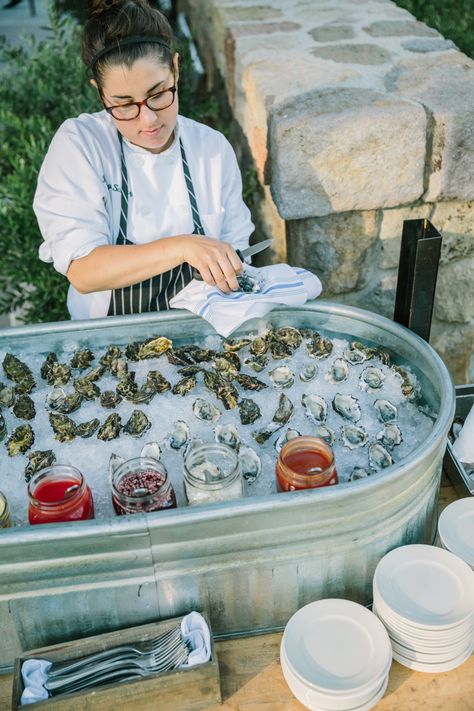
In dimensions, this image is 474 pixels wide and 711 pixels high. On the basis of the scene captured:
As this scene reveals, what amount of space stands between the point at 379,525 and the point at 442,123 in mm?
1599

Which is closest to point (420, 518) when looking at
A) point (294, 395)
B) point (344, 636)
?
point (344, 636)

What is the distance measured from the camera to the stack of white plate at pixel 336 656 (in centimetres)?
127

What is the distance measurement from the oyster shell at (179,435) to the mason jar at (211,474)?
149mm

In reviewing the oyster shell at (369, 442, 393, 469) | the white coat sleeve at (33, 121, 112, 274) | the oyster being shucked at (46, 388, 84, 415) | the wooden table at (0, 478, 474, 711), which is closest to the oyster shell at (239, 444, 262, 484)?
the oyster shell at (369, 442, 393, 469)

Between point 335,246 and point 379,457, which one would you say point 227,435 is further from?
point 335,246

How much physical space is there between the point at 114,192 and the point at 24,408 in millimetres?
796

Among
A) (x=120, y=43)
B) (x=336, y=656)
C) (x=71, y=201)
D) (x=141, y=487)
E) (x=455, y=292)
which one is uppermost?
(x=120, y=43)

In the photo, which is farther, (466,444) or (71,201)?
(71,201)

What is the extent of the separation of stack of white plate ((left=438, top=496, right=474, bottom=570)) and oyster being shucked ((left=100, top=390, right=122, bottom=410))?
2.74ft

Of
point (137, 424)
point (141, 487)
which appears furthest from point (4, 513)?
point (137, 424)

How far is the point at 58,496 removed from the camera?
141 centimetres

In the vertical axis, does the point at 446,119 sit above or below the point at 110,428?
above

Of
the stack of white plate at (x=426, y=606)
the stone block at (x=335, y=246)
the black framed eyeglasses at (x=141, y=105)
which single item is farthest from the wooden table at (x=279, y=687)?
the stone block at (x=335, y=246)

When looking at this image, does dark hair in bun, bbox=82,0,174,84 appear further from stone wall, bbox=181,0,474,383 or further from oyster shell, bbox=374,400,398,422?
oyster shell, bbox=374,400,398,422
